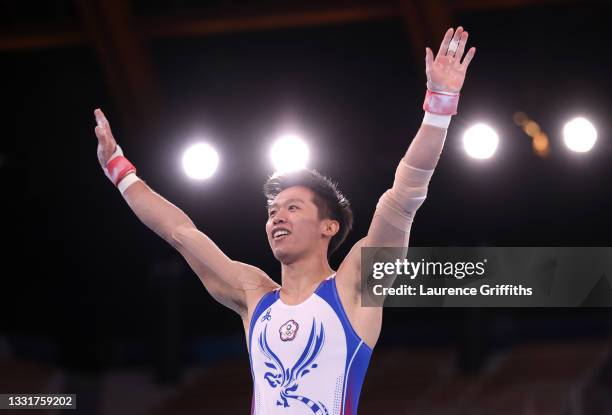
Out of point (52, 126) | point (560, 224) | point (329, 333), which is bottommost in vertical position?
point (329, 333)

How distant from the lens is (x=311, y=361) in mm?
4289

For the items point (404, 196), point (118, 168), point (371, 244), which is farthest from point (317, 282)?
point (118, 168)

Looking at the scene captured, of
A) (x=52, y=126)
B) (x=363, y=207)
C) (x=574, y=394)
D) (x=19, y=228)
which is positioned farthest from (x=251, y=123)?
(x=574, y=394)

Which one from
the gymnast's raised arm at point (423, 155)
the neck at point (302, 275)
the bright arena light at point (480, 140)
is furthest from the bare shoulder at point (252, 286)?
the bright arena light at point (480, 140)

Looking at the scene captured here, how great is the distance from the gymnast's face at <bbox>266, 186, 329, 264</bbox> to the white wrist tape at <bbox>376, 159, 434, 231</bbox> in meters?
0.53

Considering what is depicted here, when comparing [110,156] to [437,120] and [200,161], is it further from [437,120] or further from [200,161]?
[200,161]

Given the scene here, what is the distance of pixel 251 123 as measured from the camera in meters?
11.4

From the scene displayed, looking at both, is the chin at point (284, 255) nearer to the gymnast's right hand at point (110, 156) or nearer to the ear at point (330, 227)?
the ear at point (330, 227)

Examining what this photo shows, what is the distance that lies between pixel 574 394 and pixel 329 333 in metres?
7.91

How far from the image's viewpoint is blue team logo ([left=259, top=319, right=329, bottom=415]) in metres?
4.24

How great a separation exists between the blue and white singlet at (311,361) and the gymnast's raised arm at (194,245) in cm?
38

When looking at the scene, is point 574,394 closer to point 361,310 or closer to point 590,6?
point 590,6

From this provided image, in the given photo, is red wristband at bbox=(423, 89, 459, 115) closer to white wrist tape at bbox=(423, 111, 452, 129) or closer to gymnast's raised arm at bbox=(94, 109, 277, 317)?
white wrist tape at bbox=(423, 111, 452, 129)

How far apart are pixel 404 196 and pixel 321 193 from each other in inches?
28.5
